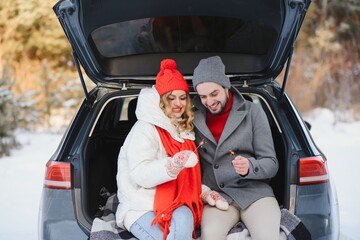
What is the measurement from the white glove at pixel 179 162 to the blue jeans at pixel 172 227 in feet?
0.78

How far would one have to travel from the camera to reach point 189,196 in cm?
289

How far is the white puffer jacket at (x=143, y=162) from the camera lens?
2785 millimetres

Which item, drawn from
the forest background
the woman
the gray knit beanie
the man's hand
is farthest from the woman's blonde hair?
the forest background

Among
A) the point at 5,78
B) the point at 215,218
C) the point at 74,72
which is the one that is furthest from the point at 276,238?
the point at 74,72

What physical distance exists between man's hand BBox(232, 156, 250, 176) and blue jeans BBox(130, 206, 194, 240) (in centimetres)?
34

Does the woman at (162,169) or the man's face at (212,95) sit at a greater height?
the man's face at (212,95)

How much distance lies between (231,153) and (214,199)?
27 cm

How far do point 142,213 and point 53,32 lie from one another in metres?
13.5

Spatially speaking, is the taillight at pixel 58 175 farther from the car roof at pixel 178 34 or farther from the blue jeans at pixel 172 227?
the car roof at pixel 178 34

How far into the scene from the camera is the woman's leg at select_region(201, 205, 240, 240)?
2842 millimetres

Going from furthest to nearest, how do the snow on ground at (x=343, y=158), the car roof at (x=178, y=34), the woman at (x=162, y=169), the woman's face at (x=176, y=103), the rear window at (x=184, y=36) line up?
1. the snow on ground at (x=343, y=158)
2. the rear window at (x=184, y=36)
3. the car roof at (x=178, y=34)
4. the woman's face at (x=176, y=103)
5. the woman at (x=162, y=169)

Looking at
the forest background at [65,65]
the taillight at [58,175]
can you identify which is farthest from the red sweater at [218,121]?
the forest background at [65,65]

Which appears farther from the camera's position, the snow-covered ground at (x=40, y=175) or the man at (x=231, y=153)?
the snow-covered ground at (x=40, y=175)

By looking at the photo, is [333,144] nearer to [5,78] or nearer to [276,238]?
[5,78]
